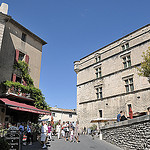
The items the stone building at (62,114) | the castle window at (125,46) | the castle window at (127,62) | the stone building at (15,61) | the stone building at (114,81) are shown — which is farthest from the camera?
the stone building at (62,114)

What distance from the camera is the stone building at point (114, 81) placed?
71.4 ft

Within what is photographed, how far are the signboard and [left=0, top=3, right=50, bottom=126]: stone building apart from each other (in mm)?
6211

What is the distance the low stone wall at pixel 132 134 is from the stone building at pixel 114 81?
8274mm

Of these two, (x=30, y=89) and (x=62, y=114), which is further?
(x=62, y=114)

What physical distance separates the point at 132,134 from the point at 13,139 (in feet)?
25.5

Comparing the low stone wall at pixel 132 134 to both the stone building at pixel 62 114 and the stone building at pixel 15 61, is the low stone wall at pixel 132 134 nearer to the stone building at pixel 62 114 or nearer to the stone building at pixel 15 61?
the stone building at pixel 15 61

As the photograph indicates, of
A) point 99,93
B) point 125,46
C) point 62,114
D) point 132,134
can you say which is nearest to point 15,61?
point 132,134

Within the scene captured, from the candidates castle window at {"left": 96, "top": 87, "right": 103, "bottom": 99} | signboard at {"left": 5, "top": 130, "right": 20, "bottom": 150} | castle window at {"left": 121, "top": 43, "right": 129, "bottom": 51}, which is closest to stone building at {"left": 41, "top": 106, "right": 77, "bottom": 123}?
castle window at {"left": 96, "top": 87, "right": 103, "bottom": 99}

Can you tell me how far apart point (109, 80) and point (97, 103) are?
401 centimetres

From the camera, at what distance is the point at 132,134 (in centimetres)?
1160

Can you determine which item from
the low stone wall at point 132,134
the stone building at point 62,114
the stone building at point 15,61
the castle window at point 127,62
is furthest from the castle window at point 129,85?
the stone building at point 62,114

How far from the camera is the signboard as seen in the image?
7.86m

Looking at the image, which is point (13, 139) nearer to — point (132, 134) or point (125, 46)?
point (132, 134)

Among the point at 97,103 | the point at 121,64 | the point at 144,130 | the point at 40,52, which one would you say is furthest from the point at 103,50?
the point at 144,130
